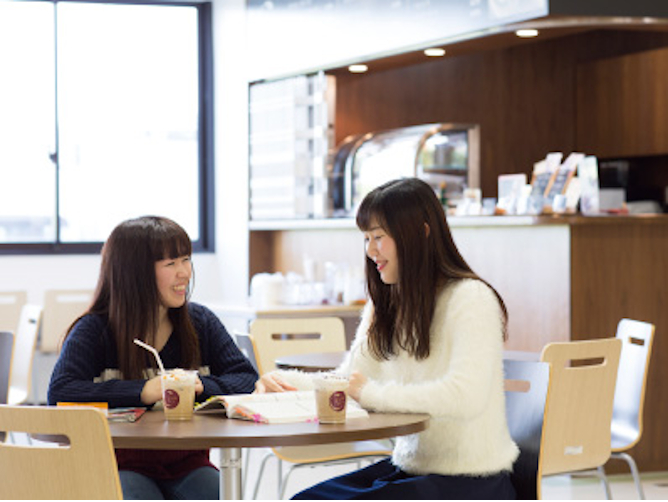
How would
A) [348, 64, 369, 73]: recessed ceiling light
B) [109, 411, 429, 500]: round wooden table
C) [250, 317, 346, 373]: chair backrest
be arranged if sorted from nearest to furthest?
[109, 411, 429, 500]: round wooden table
[250, 317, 346, 373]: chair backrest
[348, 64, 369, 73]: recessed ceiling light

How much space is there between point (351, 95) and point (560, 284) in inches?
88.5

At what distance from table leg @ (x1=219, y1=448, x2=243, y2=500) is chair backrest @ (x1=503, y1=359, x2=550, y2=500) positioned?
640 millimetres

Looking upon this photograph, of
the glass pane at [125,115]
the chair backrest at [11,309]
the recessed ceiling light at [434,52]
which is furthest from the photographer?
the glass pane at [125,115]

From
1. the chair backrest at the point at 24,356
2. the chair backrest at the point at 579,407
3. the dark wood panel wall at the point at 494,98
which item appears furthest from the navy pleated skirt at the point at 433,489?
the dark wood panel wall at the point at 494,98

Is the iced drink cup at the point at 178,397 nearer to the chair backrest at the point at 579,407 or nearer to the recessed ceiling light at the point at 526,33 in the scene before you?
the chair backrest at the point at 579,407

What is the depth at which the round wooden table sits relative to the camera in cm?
218

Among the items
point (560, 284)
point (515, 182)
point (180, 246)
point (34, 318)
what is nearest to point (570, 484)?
point (560, 284)

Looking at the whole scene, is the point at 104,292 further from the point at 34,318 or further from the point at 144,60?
the point at 144,60

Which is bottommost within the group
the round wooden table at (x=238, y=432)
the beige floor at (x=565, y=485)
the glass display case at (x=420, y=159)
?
the beige floor at (x=565, y=485)

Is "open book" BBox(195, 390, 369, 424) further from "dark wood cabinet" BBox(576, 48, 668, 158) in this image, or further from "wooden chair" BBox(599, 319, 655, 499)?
"dark wood cabinet" BBox(576, 48, 668, 158)

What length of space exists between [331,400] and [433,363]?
32 cm

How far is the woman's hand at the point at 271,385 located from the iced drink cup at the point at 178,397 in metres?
0.28

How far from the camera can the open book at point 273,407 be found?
2.38 meters

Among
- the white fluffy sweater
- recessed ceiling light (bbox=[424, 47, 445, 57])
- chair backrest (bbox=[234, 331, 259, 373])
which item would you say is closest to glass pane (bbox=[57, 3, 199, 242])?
recessed ceiling light (bbox=[424, 47, 445, 57])
